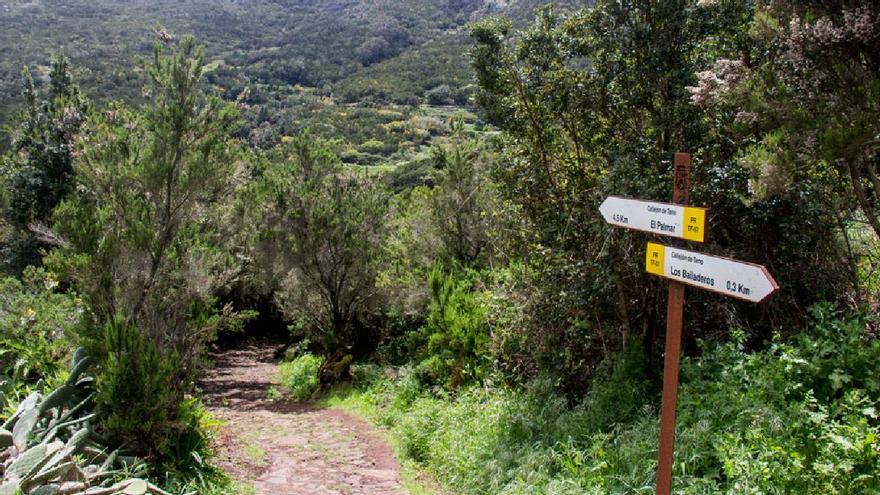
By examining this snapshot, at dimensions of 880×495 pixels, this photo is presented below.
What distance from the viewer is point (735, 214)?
598cm

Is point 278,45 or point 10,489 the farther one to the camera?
point 278,45

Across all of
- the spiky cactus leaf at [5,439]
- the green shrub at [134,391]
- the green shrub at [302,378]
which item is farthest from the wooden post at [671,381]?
the green shrub at [302,378]

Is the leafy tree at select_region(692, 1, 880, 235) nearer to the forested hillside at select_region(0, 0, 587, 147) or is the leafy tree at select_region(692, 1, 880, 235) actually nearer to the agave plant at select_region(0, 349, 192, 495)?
the agave plant at select_region(0, 349, 192, 495)

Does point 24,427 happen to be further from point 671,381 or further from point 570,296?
point 671,381

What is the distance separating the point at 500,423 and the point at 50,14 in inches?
5109

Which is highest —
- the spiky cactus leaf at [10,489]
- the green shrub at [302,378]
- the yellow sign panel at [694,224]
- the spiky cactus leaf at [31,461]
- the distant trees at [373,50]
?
the distant trees at [373,50]

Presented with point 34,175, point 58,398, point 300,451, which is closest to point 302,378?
point 300,451

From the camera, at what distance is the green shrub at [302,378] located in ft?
42.8

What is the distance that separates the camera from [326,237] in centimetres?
1262

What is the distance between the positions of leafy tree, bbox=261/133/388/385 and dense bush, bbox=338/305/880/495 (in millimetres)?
6423

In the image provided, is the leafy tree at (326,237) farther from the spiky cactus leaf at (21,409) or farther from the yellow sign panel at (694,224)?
the yellow sign panel at (694,224)

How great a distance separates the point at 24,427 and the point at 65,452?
3.10ft

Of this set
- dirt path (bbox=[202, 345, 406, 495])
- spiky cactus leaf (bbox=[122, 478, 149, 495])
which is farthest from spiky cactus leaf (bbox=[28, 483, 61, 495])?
dirt path (bbox=[202, 345, 406, 495])

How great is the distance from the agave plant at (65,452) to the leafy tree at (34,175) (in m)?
11.7
